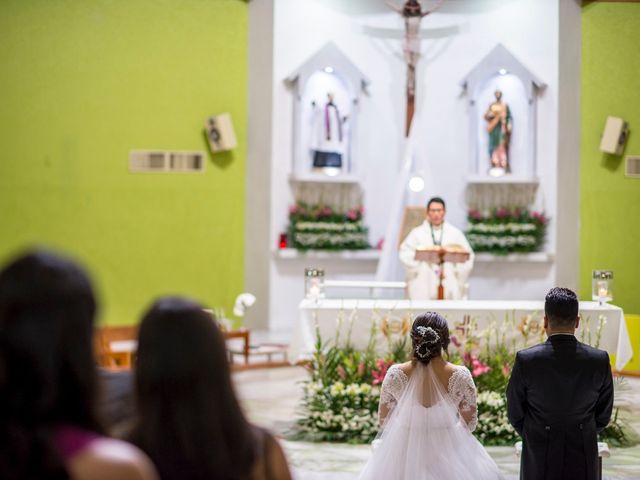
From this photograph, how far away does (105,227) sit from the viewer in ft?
35.4

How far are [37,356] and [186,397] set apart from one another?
13.3 inches

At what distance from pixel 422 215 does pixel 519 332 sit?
360 centimetres

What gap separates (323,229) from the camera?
11.1 meters

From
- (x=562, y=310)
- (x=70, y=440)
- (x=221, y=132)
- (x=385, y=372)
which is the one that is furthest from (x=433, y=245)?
(x=70, y=440)

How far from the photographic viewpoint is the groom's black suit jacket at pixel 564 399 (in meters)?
3.72

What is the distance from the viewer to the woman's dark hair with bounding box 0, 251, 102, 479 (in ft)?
4.69

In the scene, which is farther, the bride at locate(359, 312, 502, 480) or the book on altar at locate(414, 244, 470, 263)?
the book on altar at locate(414, 244, 470, 263)

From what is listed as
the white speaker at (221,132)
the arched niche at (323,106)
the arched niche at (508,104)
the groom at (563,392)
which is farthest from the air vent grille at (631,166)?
the groom at (563,392)

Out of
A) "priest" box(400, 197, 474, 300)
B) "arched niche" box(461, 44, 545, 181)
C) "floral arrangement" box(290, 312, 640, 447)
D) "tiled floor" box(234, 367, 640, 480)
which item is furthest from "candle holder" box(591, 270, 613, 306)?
"arched niche" box(461, 44, 545, 181)

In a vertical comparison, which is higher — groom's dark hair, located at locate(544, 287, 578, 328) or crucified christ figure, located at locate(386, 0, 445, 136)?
crucified christ figure, located at locate(386, 0, 445, 136)

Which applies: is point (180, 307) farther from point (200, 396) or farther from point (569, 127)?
point (569, 127)

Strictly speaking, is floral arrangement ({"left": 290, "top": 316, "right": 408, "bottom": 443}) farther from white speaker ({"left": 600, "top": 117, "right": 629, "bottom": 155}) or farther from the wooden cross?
white speaker ({"left": 600, "top": 117, "right": 629, "bottom": 155})

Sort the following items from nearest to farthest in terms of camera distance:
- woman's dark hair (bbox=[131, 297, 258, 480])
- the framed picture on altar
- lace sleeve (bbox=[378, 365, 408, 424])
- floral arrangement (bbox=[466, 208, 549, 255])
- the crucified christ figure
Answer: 1. woman's dark hair (bbox=[131, 297, 258, 480])
2. lace sleeve (bbox=[378, 365, 408, 424])
3. the framed picture on altar
4. the crucified christ figure
5. floral arrangement (bbox=[466, 208, 549, 255])

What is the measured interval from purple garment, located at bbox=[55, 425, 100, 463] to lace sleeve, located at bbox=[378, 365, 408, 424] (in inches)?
117
